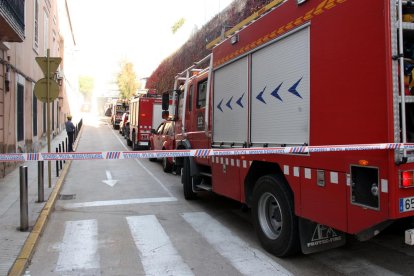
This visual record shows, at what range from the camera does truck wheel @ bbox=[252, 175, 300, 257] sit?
4660mm

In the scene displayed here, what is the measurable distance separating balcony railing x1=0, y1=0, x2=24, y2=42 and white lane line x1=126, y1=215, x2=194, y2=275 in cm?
509

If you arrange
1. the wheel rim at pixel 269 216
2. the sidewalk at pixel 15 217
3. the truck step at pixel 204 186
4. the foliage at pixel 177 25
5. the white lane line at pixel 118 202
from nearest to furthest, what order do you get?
the sidewalk at pixel 15 217
the wheel rim at pixel 269 216
the truck step at pixel 204 186
the white lane line at pixel 118 202
the foliage at pixel 177 25

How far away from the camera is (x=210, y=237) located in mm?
6016

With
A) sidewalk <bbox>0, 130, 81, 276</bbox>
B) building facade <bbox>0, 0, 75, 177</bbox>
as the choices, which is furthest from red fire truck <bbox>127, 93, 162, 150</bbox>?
sidewalk <bbox>0, 130, 81, 276</bbox>

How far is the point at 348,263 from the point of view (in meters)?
4.79

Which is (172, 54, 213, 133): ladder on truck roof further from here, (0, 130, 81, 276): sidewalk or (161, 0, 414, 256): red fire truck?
(0, 130, 81, 276): sidewalk

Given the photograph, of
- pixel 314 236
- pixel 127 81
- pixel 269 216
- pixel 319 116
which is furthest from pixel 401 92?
pixel 127 81

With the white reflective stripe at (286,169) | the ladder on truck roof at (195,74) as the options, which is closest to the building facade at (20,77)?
the ladder on truck roof at (195,74)

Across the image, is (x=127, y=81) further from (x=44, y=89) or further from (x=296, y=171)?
(x=296, y=171)

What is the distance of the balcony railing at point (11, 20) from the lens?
8.44 m

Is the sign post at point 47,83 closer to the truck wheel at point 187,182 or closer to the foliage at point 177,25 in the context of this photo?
the truck wheel at point 187,182

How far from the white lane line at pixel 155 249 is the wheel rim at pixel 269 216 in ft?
3.86

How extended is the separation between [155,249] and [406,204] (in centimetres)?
326

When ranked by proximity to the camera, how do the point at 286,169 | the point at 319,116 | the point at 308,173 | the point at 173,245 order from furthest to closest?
the point at 173,245 → the point at 286,169 → the point at 308,173 → the point at 319,116
